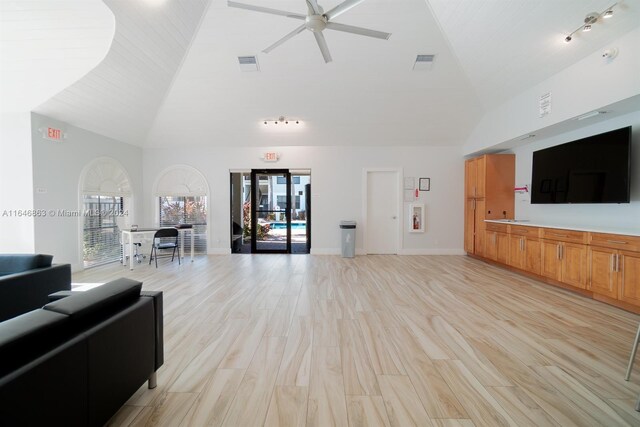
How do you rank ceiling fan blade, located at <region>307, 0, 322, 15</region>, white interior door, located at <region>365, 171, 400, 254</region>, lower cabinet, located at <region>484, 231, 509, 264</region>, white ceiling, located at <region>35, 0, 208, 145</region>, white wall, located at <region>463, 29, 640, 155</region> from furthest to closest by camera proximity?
white interior door, located at <region>365, 171, 400, 254</region> → lower cabinet, located at <region>484, 231, 509, 264</region> → white ceiling, located at <region>35, 0, 208, 145</region> → white wall, located at <region>463, 29, 640, 155</region> → ceiling fan blade, located at <region>307, 0, 322, 15</region>

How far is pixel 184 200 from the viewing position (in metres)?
6.93

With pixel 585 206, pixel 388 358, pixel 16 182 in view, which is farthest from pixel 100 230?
pixel 585 206

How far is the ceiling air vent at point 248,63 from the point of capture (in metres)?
4.57

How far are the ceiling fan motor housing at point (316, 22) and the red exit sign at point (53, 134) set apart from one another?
4574 millimetres

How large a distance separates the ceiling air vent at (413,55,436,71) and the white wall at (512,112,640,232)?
2.51m

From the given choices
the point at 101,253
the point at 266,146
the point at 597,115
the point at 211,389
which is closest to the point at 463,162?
the point at 597,115

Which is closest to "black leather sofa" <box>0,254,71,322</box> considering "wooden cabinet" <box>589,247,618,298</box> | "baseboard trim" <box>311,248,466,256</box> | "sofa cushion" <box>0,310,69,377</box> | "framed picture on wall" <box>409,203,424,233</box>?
"sofa cushion" <box>0,310,69,377</box>

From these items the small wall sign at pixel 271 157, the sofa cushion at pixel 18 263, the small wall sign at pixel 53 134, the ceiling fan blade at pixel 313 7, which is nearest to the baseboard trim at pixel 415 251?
the small wall sign at pixel 271 157

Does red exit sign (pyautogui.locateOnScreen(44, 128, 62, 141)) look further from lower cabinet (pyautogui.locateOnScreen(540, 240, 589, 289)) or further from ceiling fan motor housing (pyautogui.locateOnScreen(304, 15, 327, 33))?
lower cabinet (pyautogui.locateOnScreen(540, 240, 589, 289))

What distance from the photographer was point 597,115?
3654 millimetres

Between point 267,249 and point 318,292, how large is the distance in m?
3.65

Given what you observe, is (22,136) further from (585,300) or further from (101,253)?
(585,300)

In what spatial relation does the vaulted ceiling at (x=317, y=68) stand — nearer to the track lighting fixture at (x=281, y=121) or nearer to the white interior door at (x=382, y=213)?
the track lighting fixture at (x=281, y=121)

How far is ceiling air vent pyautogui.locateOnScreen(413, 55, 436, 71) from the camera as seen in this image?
4.57 meters
